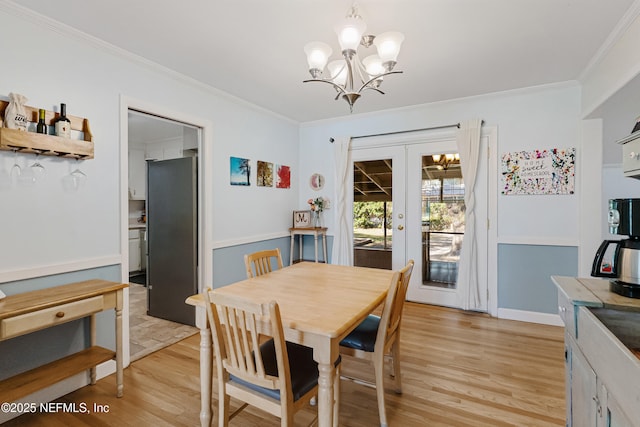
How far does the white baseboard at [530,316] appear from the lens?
326cm

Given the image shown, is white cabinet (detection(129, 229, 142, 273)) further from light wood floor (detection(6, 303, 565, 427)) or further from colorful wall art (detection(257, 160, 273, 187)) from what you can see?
light wood floor (detection(6, 303, 565, 427))

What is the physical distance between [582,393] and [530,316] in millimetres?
2354

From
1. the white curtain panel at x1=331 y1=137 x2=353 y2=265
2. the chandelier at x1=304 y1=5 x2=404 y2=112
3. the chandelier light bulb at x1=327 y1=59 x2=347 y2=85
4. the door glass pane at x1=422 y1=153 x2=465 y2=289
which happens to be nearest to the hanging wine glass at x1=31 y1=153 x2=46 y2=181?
the chandelier at x1=304 y1=5 x2=404 y2=112

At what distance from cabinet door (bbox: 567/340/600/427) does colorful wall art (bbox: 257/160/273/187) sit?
10.8 feet

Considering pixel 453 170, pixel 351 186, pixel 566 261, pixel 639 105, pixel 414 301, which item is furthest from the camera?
pixel 351 186

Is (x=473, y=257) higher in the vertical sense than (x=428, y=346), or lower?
higher

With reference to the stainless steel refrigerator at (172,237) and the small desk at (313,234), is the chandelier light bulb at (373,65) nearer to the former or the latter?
the stainless steel refrigerator at (172,237)

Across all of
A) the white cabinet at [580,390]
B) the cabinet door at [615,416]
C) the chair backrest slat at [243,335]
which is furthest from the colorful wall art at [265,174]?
the cabinet door at [615,416]

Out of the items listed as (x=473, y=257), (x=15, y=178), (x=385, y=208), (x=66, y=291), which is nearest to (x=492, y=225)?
(x=473, y=257)

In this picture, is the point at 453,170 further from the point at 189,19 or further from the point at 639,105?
the point at 189,19

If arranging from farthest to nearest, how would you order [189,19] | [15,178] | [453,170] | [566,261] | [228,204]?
[453,170]
[228,204]
[566,261]
[189,19]
[15,178]

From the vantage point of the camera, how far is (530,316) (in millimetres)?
3357

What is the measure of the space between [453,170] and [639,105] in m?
1.61

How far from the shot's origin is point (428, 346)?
281 cm
